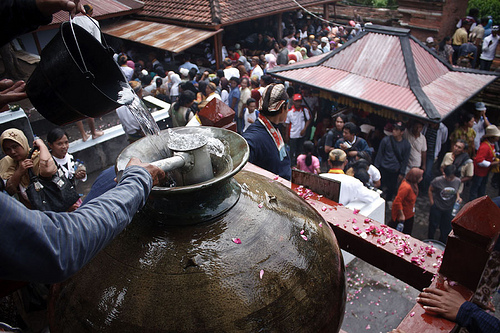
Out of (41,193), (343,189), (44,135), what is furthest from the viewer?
(44,135)

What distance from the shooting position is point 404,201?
5801mm

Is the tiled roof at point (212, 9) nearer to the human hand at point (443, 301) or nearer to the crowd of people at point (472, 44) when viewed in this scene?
the crowd of people at point (472, 44)

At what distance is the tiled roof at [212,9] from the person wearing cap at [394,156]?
27.2 ft

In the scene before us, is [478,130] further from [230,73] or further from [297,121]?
[230,73]

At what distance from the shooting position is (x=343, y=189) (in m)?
4.64

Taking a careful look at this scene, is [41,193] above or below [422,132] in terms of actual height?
above

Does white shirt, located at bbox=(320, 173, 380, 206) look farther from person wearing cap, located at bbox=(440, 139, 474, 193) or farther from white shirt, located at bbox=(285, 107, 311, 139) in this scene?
white shirt, located at bbox=(285, 107, 311, 139)

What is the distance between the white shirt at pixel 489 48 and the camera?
13.4m

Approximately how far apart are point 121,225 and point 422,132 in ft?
25.7

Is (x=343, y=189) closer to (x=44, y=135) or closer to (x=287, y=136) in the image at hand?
(x=287, y=136)

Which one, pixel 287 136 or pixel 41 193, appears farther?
pixel 287 136

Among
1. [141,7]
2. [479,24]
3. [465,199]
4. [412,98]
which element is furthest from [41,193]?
[479,24]

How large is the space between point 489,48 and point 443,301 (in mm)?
14735

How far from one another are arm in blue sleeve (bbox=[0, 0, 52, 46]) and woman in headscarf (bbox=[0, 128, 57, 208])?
2678 mm
